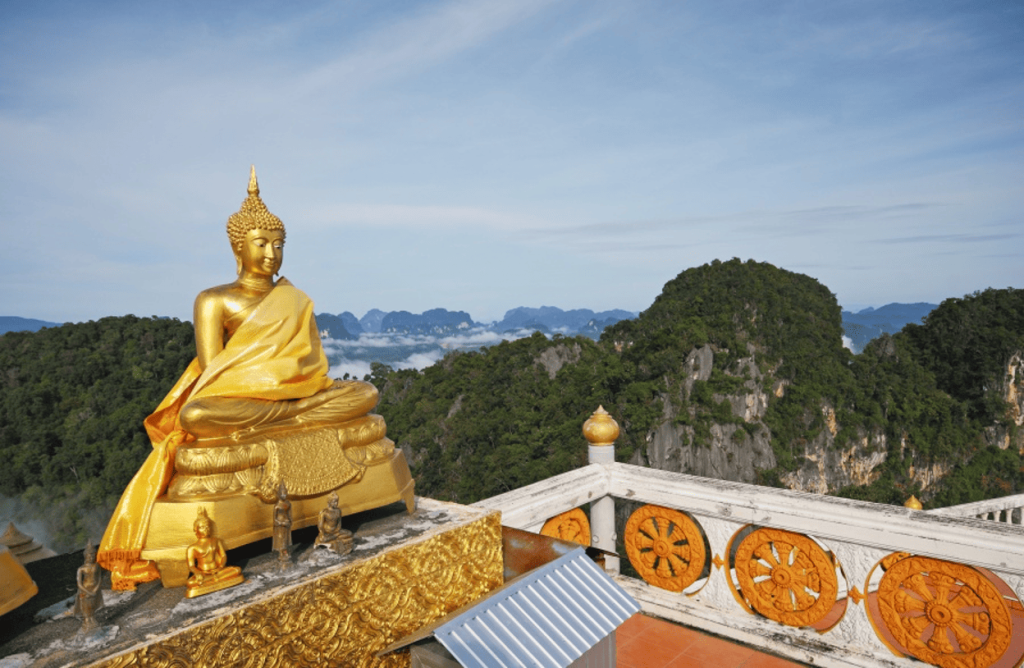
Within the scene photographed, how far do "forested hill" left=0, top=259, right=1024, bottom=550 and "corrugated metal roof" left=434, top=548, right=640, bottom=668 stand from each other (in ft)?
118

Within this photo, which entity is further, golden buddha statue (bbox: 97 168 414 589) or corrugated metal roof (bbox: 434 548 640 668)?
golden buddha statue (bbox: 97 168 414 589)

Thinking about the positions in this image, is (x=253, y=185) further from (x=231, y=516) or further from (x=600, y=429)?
(x=600, y=429)

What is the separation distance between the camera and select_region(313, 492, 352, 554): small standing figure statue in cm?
263

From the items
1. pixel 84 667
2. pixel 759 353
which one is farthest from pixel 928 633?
pixel 759 353

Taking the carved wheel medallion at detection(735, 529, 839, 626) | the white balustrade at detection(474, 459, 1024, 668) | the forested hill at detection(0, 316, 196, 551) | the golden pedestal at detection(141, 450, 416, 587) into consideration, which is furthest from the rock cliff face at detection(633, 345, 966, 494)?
the golden pedestal at detection(141, 450, 416, 587)

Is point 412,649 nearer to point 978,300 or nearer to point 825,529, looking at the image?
point 825,529

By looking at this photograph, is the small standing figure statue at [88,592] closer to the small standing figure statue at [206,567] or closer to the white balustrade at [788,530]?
the small standing figure statue at [206,567]

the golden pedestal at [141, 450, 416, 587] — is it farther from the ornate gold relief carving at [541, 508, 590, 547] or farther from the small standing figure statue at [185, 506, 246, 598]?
the ornate gold relief carving at [541, 508, 590, 547]

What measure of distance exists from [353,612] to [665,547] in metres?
2.64

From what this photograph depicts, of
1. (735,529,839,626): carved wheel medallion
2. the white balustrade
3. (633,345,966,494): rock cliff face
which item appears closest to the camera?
the white balustrade

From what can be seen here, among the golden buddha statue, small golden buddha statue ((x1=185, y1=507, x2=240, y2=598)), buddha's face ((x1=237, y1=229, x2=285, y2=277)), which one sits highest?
buddha's face ((x1=237, y1=229, x2=285, y2=277))

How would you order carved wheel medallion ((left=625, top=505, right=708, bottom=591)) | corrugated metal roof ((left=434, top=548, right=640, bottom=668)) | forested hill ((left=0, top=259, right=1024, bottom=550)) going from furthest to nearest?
1. forested hill ((left=0, top=259, right=1024, bottom=550))
2. carved wheel medallion ((left=625, top=505, right=708, bottom=591))
3. corrugated metal roof ((left=434, top=548, right=640, bottom=668))

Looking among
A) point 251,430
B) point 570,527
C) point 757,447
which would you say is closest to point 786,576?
point 570,527

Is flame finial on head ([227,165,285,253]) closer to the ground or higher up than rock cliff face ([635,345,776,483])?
higher up
